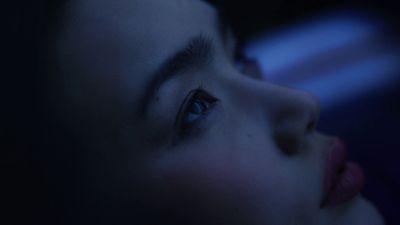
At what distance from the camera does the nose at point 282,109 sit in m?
0.72

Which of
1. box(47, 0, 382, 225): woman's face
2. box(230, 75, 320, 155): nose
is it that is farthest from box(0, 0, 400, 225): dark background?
box(230, 75, 320, 155): nose

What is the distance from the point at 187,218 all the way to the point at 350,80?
28.3 inches

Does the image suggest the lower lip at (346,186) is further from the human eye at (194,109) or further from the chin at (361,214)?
the human eye at (194,109)

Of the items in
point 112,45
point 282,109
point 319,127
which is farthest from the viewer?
point 319,127

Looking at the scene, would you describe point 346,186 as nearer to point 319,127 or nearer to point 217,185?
point 217,185

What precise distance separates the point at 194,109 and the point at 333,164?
27 cm

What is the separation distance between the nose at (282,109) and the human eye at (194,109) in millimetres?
51

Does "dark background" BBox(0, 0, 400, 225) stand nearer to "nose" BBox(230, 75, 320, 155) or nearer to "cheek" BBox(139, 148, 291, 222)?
"cheek" BBox(139, 148, 291, 222)

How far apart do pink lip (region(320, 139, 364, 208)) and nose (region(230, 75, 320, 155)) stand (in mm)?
76

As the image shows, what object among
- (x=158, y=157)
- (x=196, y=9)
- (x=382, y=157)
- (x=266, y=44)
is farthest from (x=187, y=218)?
(x=266, y=44)

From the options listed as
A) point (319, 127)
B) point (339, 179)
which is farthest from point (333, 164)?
point (319, 127)

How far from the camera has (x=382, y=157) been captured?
3.55 ft

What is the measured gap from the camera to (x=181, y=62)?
0.66m

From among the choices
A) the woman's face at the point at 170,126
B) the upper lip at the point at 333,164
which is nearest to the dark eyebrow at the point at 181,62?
the woman's face at the point at 170,126
